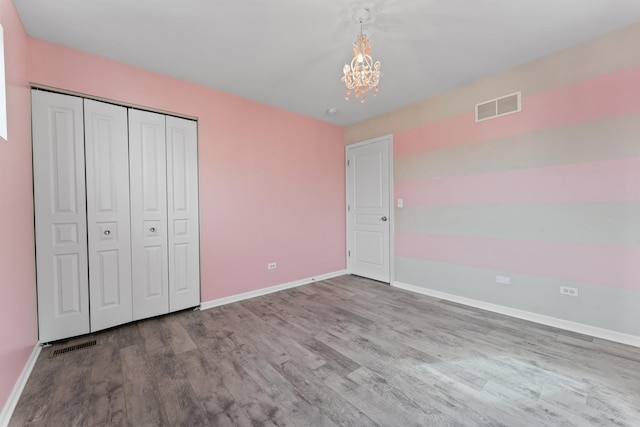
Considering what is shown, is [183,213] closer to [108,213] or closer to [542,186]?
[108,213]

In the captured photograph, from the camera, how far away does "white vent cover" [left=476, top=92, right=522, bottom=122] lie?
8.76 ft

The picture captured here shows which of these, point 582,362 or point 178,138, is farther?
point 178,138

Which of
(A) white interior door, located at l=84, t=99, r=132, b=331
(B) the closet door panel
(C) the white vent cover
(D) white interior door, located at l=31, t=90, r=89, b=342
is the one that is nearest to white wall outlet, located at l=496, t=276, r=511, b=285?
(C) the white vent cover

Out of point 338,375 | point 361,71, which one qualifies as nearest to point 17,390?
point 338,375

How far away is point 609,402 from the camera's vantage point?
1.52 meters

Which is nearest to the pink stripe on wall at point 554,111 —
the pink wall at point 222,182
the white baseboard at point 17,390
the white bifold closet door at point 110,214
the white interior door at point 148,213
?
the pink wall at point 222,182

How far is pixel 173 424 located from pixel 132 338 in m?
1.29

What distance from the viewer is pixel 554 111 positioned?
2459 mm

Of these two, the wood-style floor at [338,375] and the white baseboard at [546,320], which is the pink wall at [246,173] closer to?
the wood-style floor at [338,375]

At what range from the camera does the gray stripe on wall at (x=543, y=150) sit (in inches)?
84.8

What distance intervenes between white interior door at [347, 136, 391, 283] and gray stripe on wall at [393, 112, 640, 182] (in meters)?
0.63

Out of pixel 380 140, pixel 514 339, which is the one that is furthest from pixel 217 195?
pixel 514 339

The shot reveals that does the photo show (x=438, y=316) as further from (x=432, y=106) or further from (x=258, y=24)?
(x=258, y=24)

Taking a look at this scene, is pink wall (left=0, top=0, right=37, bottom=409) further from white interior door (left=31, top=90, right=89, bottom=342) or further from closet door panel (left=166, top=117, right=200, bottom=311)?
closet door panel (left=166, top=117, right=200, bottom=311)
